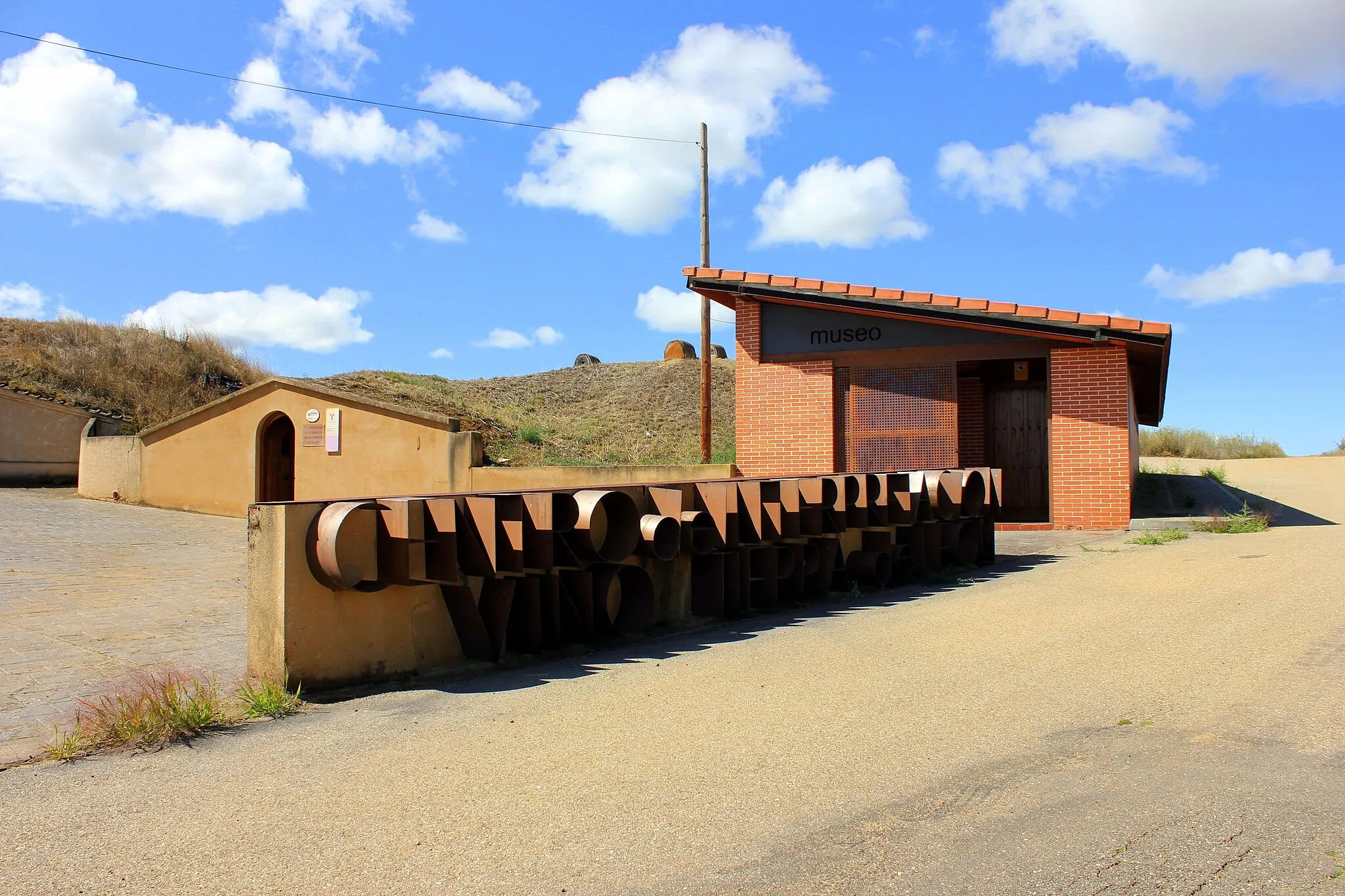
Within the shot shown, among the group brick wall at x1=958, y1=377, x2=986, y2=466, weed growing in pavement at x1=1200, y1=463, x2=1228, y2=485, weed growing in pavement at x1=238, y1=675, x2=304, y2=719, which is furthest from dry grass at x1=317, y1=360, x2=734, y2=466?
weed growing in pavement at x1=238, y1=675, x2=304, y2=719

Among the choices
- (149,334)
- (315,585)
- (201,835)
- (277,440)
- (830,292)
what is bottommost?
(201,835)

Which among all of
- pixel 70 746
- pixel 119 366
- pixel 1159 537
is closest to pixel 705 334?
pixel 1159 537

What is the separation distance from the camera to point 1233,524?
1345cm

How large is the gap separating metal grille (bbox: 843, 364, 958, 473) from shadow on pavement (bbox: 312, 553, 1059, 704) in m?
6.34

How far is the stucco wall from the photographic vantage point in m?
18.4

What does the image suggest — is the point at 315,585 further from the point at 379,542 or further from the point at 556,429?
the point at 556,429

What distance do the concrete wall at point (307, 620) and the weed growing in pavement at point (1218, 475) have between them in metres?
19.5

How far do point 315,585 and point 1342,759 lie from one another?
5.08 metres

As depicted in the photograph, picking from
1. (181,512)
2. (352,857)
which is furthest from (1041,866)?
(181,512)

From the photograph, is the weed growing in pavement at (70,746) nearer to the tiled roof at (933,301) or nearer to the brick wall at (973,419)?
the tiled roof at (933,301)

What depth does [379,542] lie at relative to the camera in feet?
19.2

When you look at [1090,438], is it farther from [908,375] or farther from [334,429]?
[334,429]

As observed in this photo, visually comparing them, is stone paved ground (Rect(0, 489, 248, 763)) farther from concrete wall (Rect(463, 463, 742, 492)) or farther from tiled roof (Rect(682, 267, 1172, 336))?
tiled roof (Rect(682, 267, 1172, 336))

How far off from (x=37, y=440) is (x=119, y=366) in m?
6.49
